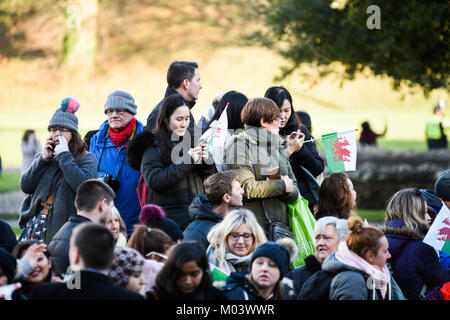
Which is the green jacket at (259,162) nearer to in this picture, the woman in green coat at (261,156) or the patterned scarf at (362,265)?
the woman in green coat at (261,156)

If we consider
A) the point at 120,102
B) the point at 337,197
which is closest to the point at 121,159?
the point at 120,102

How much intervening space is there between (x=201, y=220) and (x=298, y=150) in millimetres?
1447

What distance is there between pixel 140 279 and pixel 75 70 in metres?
34.8

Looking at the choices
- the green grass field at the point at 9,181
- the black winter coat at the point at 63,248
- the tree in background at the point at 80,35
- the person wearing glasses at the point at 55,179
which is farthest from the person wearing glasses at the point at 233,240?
the tree in background at the point at 80,35

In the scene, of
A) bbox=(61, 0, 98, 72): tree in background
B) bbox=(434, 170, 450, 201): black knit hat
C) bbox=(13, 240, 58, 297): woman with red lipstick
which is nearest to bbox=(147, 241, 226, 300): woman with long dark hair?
bbox=(13, 240, 58, 297): woman with red lipstick

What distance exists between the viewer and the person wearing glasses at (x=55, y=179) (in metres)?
6.47

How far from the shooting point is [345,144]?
7.14 metres

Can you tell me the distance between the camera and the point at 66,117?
6660 millimetres

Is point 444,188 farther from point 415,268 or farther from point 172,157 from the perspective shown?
point 172,157

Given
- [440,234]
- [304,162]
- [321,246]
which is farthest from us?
[304,162]

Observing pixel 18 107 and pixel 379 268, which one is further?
pixel 18 107

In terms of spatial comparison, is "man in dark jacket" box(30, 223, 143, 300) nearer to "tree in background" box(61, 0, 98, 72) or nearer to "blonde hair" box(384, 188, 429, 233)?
"blonde hair" box(384, 188, 429, 233)

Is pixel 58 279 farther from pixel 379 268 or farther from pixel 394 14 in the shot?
pixel 394 14

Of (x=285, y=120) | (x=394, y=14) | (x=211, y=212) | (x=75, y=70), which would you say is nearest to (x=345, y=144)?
(x=285, y=120)
